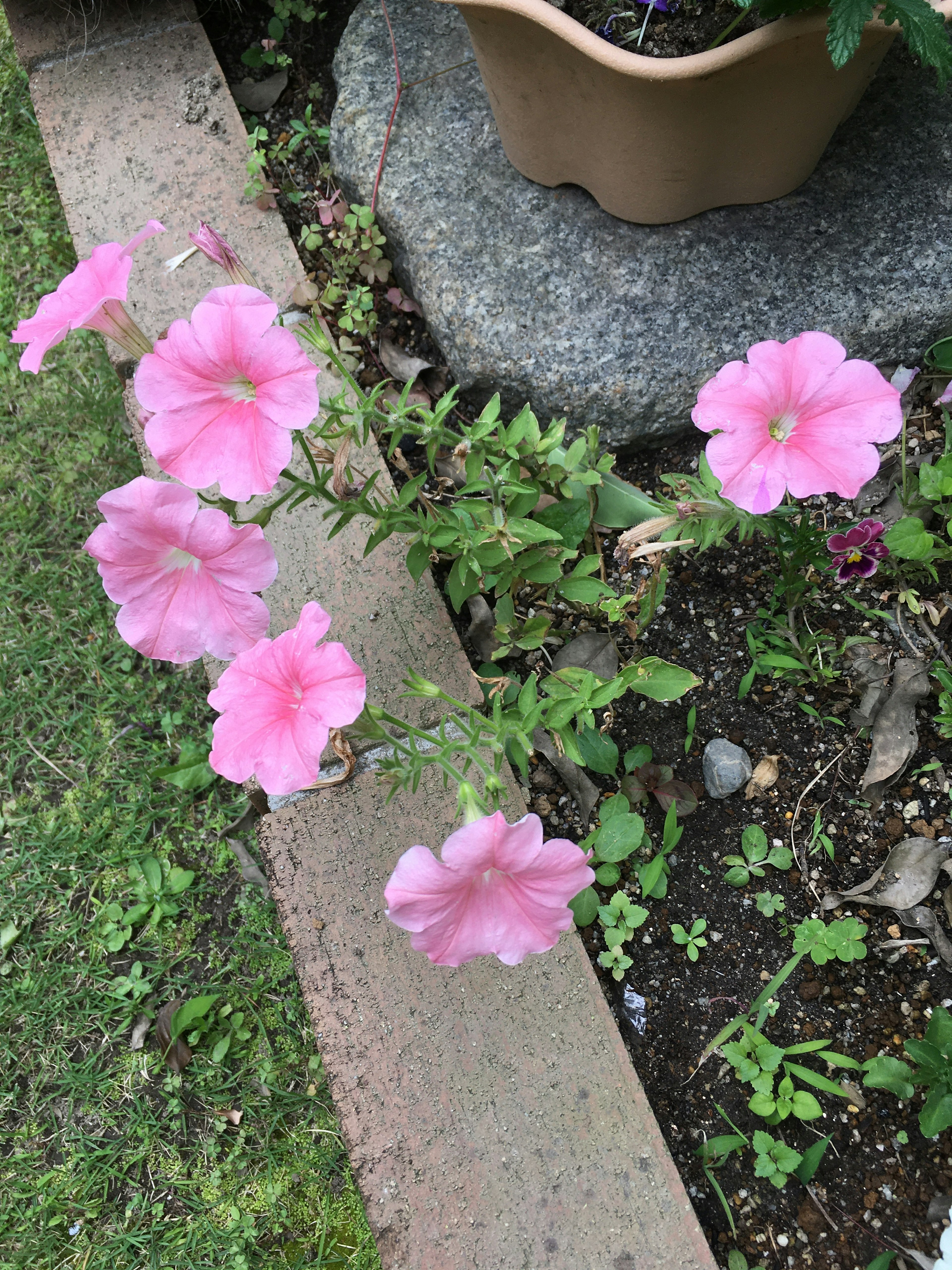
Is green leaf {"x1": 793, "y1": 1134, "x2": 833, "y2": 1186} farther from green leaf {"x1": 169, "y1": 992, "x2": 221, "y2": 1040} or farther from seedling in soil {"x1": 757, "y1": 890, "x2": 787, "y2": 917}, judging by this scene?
green leaf {"x1": 169, "y1": 992, "x2": 221, "y2": 1040}

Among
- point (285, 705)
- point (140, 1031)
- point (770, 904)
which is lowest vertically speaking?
point (140, 1031)

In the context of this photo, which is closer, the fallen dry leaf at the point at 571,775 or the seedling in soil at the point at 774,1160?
the seedling in soil at the point at 774,1160

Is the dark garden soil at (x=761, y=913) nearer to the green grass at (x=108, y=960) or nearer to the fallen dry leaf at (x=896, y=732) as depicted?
the fallen dry leaf at (x=896, y=732)

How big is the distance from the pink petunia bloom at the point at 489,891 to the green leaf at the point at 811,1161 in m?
0.66

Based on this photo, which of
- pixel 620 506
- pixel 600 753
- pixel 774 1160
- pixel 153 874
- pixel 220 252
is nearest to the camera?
pixel 220 252

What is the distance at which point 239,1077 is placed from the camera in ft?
6.07

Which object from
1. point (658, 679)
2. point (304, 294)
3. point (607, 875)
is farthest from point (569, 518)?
point (304, 294)

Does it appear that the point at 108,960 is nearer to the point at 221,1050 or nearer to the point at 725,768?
the point at 221,1050

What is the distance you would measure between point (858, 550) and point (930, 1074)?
0.84 meters

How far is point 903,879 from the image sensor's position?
1.57 metres

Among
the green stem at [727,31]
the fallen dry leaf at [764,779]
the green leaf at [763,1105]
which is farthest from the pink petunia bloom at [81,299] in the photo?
the green leaf at [763,1105]

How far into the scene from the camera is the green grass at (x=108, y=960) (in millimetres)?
1751

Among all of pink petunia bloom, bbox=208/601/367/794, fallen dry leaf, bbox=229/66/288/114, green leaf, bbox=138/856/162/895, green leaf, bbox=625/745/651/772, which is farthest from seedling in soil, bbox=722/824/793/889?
fallen dry leaf, bbox=229/66/288/114

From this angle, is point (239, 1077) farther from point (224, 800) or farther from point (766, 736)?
point (766, 736)
